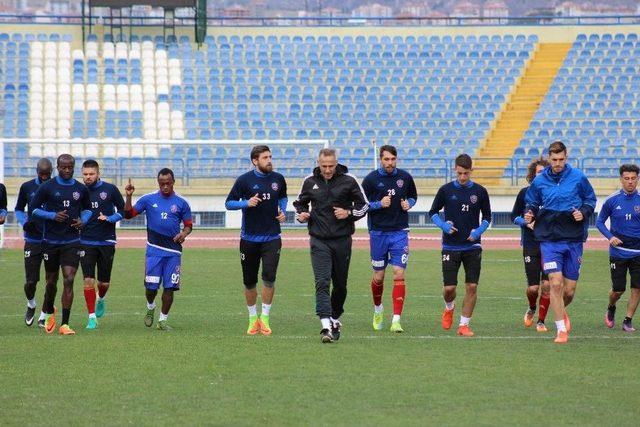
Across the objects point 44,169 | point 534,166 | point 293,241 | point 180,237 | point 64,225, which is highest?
point 534,166

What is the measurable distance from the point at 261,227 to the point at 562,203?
3.31m

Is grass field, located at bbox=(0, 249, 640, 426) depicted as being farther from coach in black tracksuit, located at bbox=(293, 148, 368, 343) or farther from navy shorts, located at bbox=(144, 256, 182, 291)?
coach in black tracksuit, located at bbox=(293, 148, 368, 343)

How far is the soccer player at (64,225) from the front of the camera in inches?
540

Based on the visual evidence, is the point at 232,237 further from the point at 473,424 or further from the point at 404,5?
the point at 404,5

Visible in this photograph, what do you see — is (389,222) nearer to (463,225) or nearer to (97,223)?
(463,225)

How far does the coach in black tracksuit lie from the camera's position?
12711 millimetres

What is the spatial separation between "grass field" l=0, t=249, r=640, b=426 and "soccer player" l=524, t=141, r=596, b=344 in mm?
571

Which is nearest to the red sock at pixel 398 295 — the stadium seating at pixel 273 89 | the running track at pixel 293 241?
the running track at pixel 293 241

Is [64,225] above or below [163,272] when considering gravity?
above

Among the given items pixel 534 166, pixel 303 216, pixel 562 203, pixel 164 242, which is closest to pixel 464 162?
pixel 562 203

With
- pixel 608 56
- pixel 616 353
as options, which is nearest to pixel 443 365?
pixel 616 353

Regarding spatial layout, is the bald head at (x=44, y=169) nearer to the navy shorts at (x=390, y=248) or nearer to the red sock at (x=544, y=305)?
the navy shorts at (x=390, y=248)

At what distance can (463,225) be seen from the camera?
45.2ft

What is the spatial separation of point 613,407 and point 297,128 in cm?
3023
